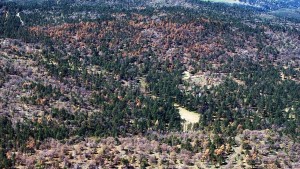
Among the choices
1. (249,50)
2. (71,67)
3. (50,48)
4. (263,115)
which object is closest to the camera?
(263,115)

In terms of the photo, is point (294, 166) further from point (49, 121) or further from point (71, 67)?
point (71, 67)

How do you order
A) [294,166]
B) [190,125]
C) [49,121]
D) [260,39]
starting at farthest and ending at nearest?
[260,39], [190,125], [49,121], [294,166]

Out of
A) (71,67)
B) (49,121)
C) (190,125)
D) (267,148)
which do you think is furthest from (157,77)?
(267,148)

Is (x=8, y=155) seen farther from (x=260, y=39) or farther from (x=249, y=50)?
(x=260, y=39)

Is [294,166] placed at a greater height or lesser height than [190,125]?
greater

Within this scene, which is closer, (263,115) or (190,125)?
(190,125)

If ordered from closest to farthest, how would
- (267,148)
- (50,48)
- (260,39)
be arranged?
1. (267,148)
2. (50,48)
3. (260,39)

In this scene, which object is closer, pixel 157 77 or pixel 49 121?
pixel 49 121

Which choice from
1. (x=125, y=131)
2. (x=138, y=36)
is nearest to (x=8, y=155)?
(x=125, y=131)

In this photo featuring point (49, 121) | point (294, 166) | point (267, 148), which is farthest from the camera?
point (49, 121)
